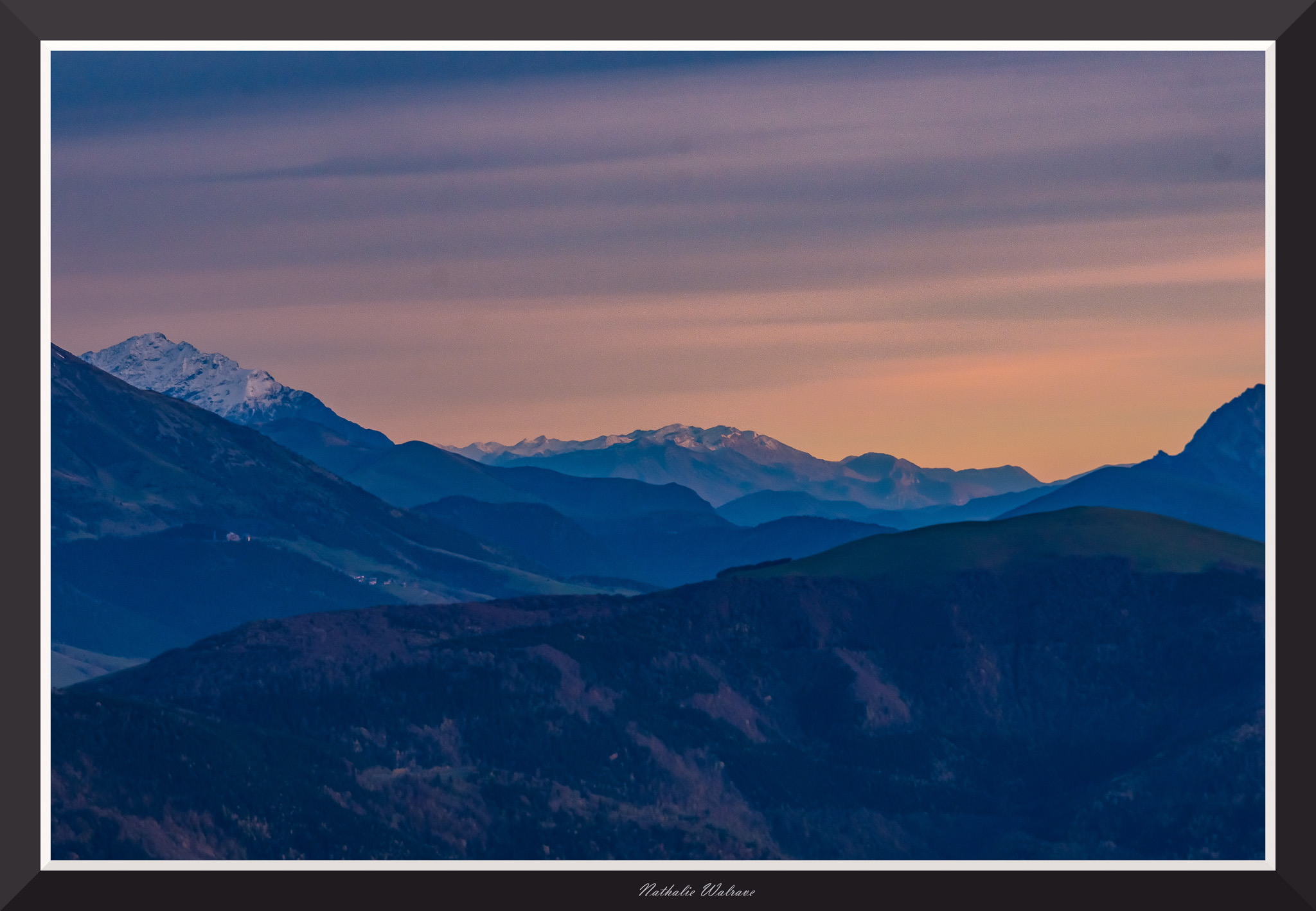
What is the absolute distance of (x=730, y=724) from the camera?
152 metres

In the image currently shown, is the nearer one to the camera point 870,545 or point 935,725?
point 935,725

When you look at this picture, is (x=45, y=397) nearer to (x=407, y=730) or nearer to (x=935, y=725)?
(x=407, y=730)

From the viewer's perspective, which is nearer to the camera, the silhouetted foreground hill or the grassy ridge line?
the silhouetted foreground hill

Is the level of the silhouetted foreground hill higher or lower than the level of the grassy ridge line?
lower

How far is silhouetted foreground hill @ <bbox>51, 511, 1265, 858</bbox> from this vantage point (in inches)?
4341

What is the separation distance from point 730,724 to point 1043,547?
4502cm

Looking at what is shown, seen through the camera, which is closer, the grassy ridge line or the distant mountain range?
the distant mountain range

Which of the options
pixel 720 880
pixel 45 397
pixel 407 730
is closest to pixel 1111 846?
pixel 407 730

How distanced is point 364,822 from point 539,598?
70.6m

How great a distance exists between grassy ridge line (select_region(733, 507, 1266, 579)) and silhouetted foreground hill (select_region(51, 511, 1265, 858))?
70 centimetres

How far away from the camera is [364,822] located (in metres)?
111

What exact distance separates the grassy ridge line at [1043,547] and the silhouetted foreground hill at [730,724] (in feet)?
2.30
